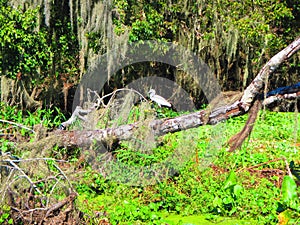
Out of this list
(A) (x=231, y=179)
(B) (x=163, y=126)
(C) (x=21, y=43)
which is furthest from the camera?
(C) (x=21, y=43)

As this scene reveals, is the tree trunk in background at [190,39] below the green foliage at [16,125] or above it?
above

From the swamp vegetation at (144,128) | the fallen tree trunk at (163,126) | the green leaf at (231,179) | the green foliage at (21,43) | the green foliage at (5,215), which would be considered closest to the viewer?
the green leaf at (231,179)

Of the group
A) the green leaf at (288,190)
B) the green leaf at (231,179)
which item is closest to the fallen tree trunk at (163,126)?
the green leaf at (231,179)

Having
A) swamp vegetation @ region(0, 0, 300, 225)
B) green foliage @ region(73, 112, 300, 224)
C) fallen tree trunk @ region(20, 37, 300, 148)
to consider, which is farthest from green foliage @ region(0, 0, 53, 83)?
green foliage @ region(73, 112, 300, 224)

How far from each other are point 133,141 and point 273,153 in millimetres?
1860

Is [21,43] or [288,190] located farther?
[21,43]

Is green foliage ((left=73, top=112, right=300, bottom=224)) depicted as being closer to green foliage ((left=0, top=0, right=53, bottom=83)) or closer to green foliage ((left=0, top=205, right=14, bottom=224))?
green foliage ((left=0, top=205, right=14, bottom=224))

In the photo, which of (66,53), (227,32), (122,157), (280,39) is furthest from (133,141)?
(280,39)

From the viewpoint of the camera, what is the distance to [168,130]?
20.2ft

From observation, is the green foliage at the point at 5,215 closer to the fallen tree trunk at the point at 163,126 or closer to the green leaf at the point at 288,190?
the fallen tree trunk at the point at 163,126

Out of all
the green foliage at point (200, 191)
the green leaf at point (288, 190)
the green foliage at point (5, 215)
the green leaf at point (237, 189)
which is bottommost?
the green foliage at point (200, 191)

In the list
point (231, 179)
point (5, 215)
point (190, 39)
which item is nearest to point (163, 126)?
point (231, 179)

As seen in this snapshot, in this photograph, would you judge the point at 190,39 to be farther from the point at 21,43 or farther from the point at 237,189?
the point at 237,189

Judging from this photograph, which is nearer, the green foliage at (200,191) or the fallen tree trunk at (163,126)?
the green foliage at (200,191)
